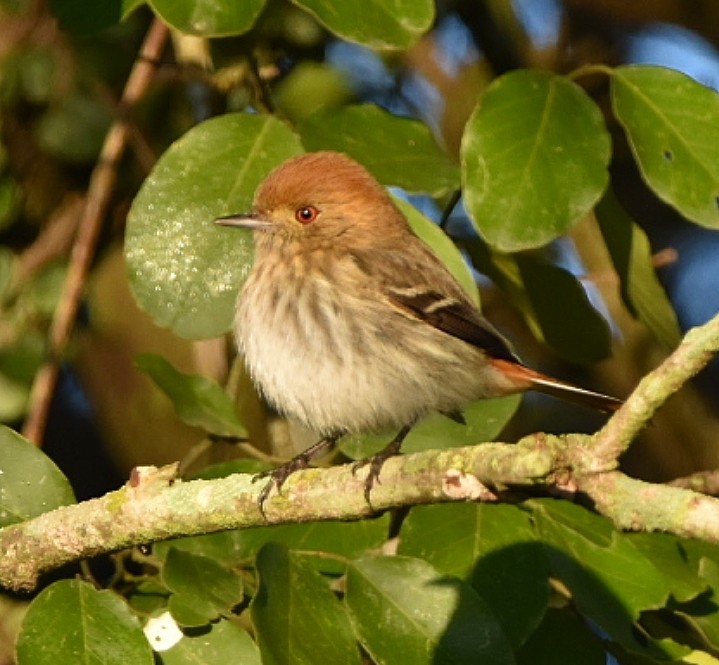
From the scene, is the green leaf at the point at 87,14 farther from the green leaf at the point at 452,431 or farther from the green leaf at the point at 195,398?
the green leaf at the point at 452,431

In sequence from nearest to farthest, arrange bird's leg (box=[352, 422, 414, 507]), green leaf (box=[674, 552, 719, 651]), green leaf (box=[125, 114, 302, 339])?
bird's leg (box=[352, 422, 414, 507]) → green leaf (box=[674, 552, 719, 651]) → green leaf (box=[125, 114, 302, 339])

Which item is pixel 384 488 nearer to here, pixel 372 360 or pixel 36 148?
pixel 372 360

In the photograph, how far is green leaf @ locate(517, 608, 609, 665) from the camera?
3229 millimetres

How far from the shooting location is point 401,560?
122 inches

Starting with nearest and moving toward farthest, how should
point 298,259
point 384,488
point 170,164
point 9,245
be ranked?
point 384,488 → point 170,164 → point 298,259 → point 9,245

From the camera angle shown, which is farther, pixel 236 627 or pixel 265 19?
pixel 265 19

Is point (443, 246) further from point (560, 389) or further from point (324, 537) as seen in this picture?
point (324, 537)

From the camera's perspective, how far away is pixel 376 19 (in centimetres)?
355

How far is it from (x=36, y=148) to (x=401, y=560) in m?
2.92

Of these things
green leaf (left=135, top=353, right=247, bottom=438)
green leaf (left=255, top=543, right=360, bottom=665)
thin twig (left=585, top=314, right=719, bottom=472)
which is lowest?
green leaf (left=135, top=353, right=247, bottom=438)

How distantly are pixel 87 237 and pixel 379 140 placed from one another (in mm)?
1189

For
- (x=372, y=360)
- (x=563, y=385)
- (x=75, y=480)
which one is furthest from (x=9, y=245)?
(x=563, y=385)

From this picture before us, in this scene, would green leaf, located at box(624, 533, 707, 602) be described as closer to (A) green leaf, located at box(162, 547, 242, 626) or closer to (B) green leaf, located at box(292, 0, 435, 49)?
(A) green leaf, located at box(162, 547, 242, 626)

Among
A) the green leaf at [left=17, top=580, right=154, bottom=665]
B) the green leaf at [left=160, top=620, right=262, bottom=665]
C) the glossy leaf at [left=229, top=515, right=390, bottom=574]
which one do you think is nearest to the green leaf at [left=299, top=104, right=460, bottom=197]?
the glossy leaf at [left=229, top=515, right=390, bottom=574]
